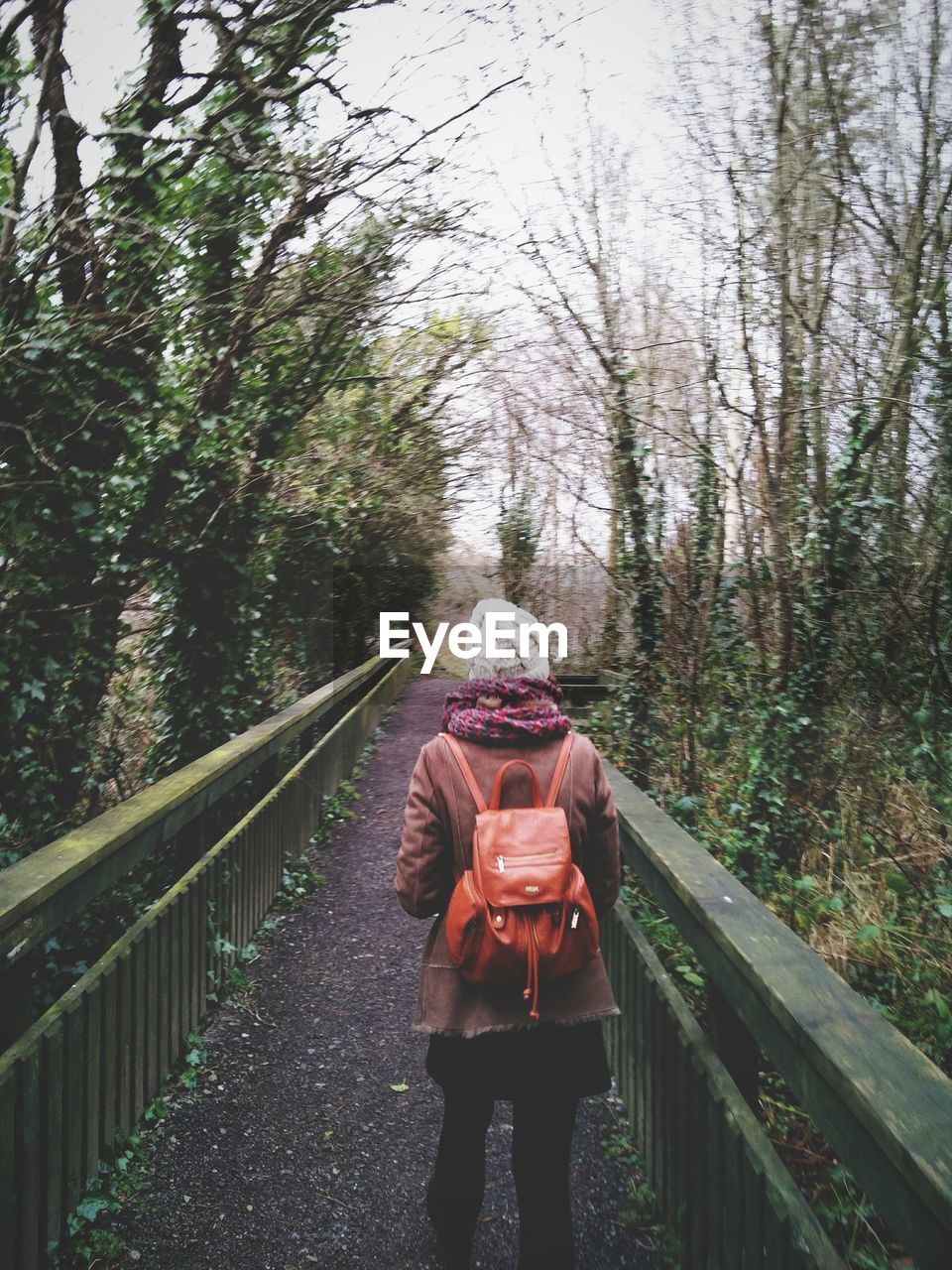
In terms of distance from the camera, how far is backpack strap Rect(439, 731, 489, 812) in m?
2.10

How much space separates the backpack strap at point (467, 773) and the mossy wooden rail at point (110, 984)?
1.14 metres

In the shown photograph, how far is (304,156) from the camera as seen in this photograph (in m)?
5.41

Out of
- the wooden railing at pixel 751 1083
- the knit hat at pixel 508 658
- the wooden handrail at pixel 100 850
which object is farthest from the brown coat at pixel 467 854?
the wooden handrail at pixel 100 850

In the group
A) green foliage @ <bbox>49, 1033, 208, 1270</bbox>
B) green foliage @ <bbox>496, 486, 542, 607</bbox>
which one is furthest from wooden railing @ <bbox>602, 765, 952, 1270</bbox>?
green foliage @ <bbox>496, 486, 542, 607</bbox>

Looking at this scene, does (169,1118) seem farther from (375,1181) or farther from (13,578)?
(13,578)

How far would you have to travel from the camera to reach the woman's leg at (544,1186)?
7.00ft

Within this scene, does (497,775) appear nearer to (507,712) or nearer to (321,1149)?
(507,712)

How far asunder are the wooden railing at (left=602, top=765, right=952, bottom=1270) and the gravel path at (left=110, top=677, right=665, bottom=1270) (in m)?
0.43

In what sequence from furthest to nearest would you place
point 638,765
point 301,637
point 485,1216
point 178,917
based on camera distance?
point 301,637 → point 638,765 → point 178,917 → point 485,1216

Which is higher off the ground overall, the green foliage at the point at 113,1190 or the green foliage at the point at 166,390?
the green foliage at the point at 166,390

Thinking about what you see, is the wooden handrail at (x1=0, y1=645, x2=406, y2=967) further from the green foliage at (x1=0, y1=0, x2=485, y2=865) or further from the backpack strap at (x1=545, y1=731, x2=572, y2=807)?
the backpack strap at (x1=545, y1=731, x2=572, y2=807)

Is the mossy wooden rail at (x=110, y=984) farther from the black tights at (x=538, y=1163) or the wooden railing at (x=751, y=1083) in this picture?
the wooden railing at (x=751, y=1083)

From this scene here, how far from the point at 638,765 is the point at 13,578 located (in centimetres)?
491

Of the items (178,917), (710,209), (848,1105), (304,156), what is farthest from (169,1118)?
(710,209)
